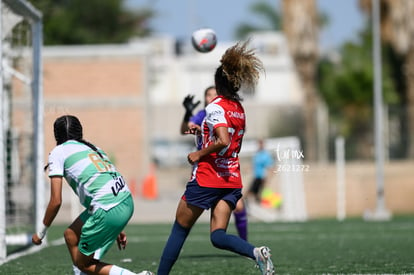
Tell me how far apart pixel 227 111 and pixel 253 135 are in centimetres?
3626

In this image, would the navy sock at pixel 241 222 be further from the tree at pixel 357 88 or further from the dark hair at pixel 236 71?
the tree at pixel 357 88

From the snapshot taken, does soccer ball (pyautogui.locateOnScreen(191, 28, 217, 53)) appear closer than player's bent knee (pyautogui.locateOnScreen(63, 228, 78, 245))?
No

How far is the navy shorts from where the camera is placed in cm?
789

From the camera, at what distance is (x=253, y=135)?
44.1 metres

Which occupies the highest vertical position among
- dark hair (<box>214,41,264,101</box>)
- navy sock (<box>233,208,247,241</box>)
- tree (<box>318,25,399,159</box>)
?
tree (<box>318,25,399,159</box>)

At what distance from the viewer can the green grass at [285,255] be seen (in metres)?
9.93

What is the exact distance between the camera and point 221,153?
788 cm

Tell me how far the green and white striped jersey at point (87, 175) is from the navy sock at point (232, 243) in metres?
0.97

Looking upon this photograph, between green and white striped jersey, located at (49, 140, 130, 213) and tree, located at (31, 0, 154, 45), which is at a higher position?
tree, located at (31, 0, 154, 45)

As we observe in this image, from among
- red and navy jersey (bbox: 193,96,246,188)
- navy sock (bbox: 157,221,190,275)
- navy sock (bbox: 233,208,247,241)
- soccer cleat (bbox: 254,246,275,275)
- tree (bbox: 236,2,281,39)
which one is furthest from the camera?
tree (bbox: 236,2,281,39)

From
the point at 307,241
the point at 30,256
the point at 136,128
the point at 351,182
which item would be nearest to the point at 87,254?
the point at 30,256

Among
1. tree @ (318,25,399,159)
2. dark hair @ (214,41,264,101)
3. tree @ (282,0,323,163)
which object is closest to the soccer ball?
dark hair @ (214,41,264,101)

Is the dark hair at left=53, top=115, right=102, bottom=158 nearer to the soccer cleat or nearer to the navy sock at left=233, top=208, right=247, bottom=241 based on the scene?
the soccer cleat

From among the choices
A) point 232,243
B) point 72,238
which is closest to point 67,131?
point 72,238
